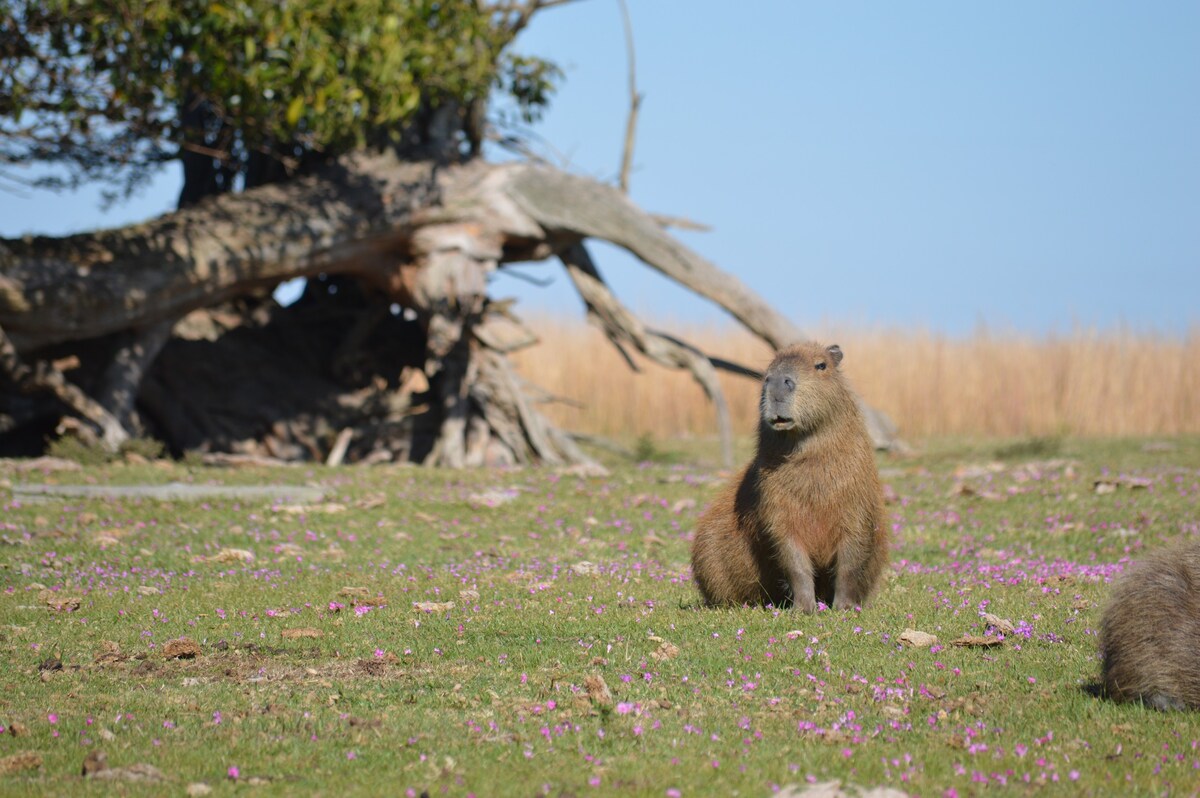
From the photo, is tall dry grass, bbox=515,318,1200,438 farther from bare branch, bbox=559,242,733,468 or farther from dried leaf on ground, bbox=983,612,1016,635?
dried leaf on ground, bbox=983,612,1016,635

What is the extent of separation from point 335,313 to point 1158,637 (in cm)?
1344

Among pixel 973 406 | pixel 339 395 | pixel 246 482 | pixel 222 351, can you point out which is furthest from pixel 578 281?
pixel 973 406

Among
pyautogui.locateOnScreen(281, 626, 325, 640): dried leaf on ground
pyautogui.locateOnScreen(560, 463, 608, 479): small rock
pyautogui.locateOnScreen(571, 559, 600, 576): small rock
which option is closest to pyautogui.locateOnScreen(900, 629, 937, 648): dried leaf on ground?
pyautogui.locateOnScreen(571, 559, 600, 576): small rock

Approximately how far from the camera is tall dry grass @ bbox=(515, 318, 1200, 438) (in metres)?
22.8

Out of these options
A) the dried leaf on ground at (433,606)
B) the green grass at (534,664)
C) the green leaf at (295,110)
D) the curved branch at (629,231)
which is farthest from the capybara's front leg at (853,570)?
the curved branch at (629,231)

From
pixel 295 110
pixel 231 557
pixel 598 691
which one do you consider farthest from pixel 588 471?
pixel 598 691

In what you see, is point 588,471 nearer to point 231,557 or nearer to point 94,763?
point 231,557

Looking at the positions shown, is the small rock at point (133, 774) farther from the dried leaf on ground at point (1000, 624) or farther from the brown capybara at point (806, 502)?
the dried leaf on ground at point (1000, 624)

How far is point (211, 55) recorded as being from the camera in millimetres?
11281

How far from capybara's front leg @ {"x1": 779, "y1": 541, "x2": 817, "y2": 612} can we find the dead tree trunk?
8.82 metres

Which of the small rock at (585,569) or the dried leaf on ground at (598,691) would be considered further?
the small rock at (585,569)

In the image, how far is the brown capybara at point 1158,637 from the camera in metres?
4.93

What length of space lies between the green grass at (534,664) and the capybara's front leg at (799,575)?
0.37ft

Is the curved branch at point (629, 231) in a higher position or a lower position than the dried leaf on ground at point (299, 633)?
higher
